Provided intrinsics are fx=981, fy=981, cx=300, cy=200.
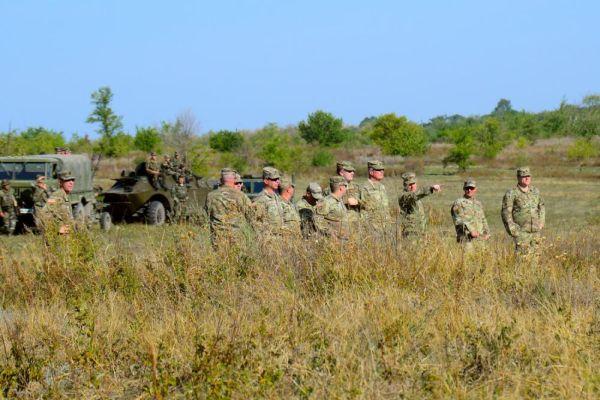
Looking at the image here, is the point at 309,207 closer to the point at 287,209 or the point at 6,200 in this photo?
the point at 287,209

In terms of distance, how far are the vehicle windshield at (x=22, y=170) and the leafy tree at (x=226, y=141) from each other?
1638 inches

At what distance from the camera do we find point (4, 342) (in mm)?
5957

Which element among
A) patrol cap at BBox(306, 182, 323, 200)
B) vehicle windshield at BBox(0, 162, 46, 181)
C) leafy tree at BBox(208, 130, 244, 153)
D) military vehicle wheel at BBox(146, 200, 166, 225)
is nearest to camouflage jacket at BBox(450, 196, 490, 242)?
patrol cap at BBox(306, 182, 323, 200)

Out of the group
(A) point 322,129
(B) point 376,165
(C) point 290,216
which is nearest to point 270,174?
(C) point 290,216

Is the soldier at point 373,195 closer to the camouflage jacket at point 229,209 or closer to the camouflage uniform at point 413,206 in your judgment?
the camouflage uniform at point 413,206

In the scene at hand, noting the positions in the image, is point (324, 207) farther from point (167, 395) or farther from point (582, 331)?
point (167, 395)

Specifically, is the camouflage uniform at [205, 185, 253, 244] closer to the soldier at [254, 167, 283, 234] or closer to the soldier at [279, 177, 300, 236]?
the soldier at [254, 167, 283, 234]

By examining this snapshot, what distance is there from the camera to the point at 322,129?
7631 centimetres

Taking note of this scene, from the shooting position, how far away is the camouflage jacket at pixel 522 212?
417 inches

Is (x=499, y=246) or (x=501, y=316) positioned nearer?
(x=501, y=316)

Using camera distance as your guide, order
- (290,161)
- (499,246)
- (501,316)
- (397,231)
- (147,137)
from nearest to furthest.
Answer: (501,316), (397,231), (499,246), (290,161), (147,137)

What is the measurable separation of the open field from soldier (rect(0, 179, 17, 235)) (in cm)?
739

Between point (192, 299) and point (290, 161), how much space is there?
3619 cm

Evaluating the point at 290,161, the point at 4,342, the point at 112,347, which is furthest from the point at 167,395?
the point at 290,161
